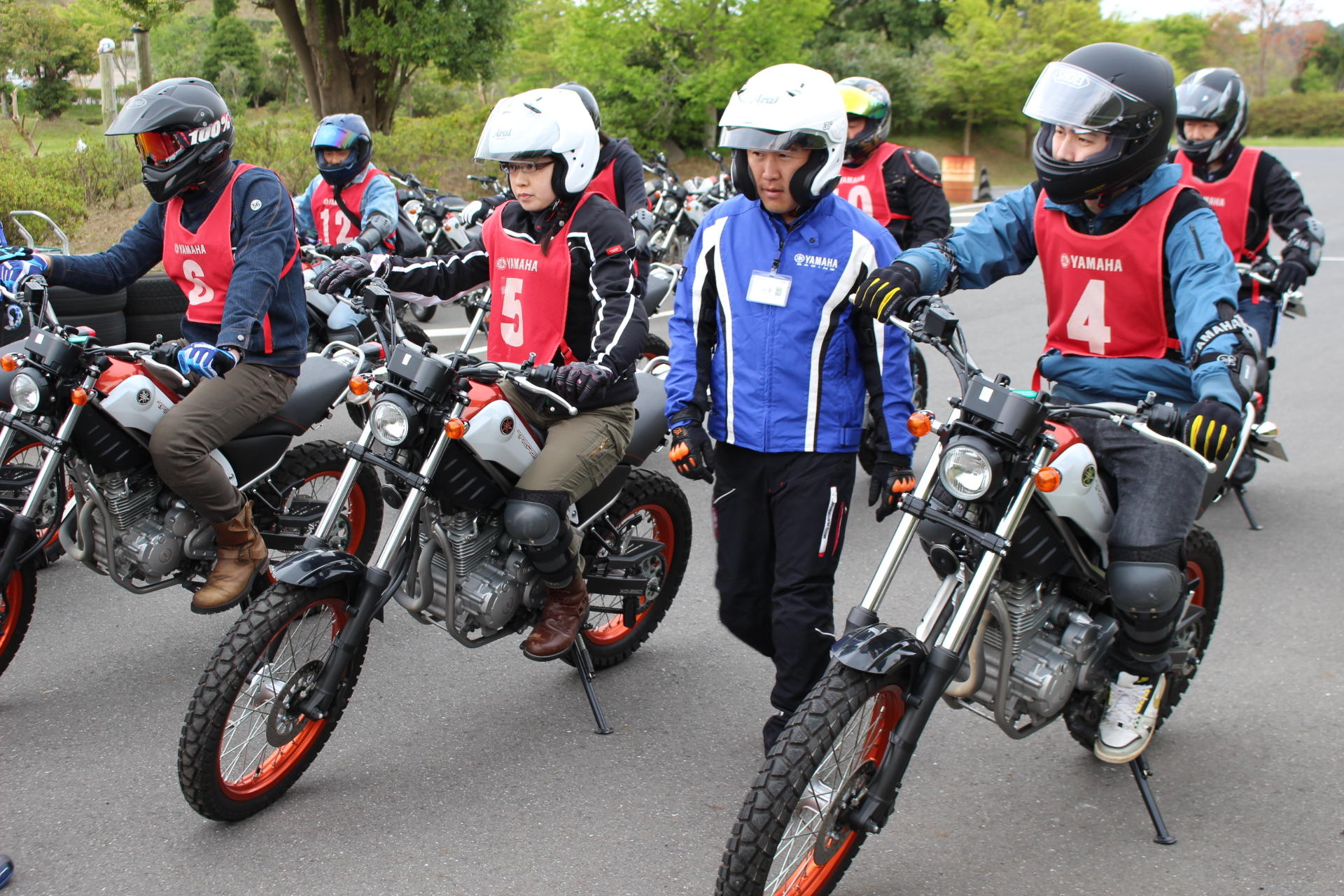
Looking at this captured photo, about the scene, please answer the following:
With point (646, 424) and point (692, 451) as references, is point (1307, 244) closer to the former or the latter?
point (646, 424)

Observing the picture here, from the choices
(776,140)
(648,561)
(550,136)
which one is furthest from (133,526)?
(776,140)

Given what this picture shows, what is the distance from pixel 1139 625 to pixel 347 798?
2379mm

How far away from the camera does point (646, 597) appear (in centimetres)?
482

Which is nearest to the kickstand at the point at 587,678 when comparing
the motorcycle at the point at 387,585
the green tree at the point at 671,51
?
the motorcycle at the point at 387,585

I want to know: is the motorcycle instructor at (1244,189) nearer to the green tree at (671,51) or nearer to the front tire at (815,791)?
the front tire at (815,791)

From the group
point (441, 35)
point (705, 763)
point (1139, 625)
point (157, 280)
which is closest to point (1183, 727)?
point (1139, 625)

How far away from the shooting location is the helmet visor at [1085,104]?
3.30 m

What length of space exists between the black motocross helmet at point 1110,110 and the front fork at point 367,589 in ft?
6.28

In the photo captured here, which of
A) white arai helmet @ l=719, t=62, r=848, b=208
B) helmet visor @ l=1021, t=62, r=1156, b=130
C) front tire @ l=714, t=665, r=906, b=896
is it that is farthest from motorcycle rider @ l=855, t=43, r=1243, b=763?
front tire @ l=714, t=665, r=906, b=896

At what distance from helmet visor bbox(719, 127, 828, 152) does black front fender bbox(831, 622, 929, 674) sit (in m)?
1.39

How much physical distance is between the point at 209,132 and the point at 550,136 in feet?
4.63

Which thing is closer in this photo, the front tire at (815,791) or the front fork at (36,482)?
the front tire at (815,791)

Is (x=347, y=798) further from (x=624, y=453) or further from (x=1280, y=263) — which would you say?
(x=1280, y=263)

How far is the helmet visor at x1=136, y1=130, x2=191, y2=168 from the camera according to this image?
4.48 metres
